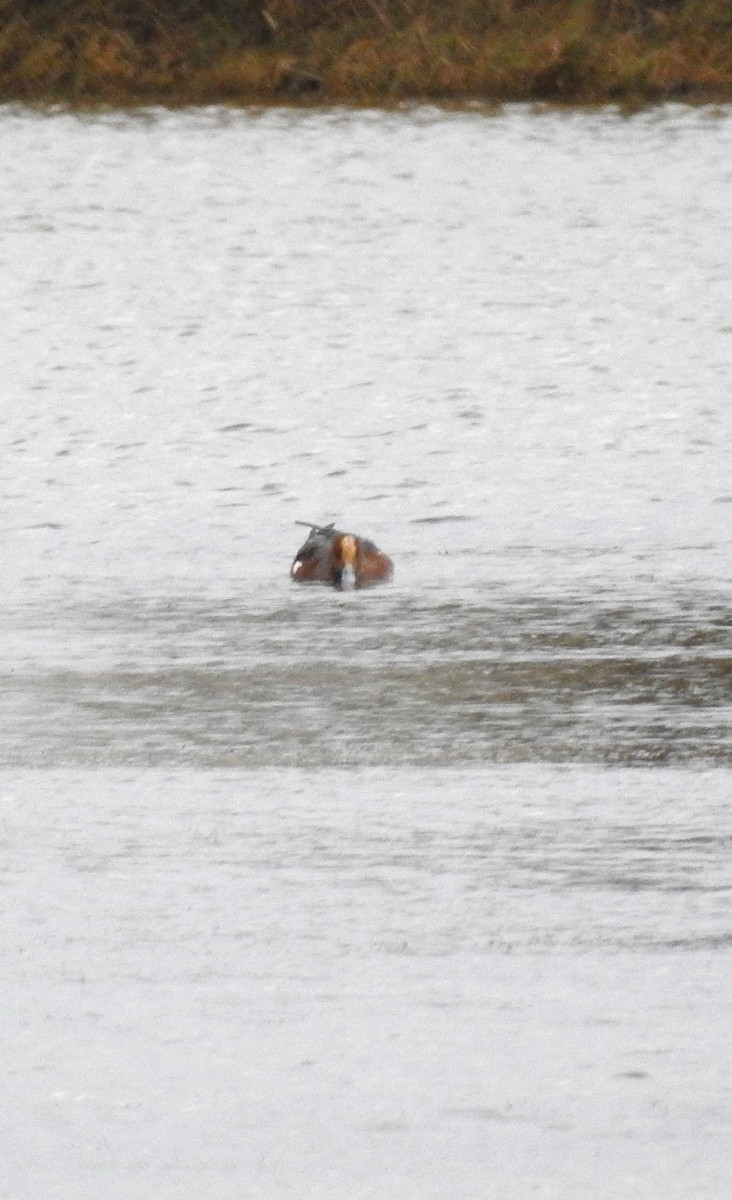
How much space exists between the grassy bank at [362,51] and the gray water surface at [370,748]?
12.4 metres

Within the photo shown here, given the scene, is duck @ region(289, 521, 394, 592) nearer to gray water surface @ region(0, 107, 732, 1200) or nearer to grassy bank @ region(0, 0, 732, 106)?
gray water surface @ region(0, 107, 732, 1200)

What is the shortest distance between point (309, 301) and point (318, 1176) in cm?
1630

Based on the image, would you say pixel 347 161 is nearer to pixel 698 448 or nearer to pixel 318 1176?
pixel 698 448

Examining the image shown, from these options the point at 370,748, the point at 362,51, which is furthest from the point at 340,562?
the point at 362,51

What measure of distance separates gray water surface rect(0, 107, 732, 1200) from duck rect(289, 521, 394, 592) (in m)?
0.08

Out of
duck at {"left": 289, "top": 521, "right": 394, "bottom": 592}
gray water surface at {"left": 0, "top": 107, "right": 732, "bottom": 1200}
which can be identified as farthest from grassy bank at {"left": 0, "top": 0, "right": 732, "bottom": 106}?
duck at {"left": 289, "top": 521, "right": 394, "bottom": 592}

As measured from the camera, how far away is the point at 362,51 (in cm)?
3394

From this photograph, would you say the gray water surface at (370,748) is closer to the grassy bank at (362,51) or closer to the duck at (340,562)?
the duck at (340,562)

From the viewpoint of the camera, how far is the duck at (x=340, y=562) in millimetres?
10859

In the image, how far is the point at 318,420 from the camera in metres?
16.1

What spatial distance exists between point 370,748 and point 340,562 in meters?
2.72

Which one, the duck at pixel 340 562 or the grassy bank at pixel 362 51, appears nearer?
the duck at pixel 340 562

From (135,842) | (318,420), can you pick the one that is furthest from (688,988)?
(318,420)

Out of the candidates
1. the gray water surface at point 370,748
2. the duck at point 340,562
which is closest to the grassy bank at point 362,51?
the gray water surface at point 370,748
